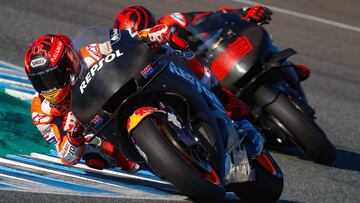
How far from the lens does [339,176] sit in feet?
23.2

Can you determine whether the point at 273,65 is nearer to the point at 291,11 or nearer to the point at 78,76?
the point at 78,76

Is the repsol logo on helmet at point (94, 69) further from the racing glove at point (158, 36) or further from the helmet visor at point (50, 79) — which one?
the racing glove at point (158, 36)

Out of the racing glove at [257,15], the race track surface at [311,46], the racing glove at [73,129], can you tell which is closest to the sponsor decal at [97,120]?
the racing glove at [73,129]

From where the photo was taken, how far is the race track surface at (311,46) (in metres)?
6.96

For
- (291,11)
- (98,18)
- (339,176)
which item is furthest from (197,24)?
(291,11)

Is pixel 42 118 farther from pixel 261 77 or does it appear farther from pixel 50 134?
pixel 261 77

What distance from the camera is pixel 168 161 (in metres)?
4.75

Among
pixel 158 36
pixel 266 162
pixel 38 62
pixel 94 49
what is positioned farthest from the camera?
pixel 266 162

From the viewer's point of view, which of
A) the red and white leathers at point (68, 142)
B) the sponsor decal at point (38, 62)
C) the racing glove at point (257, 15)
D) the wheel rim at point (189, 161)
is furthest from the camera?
the racing glove at point (257, 15)

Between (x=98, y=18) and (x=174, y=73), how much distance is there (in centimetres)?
633

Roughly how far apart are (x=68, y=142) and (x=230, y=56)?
2.12 meters

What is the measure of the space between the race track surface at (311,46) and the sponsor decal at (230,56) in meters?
0.94

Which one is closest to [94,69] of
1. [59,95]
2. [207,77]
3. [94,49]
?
[94,49]

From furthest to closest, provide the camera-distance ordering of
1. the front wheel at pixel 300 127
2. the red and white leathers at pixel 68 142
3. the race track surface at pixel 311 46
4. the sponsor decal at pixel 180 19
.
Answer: the sponsor decal at pixel 180 19
the race track surface at pixel 311 46
the front wheel at pixel 300 127
the red and white leathers at pixel 68 142
